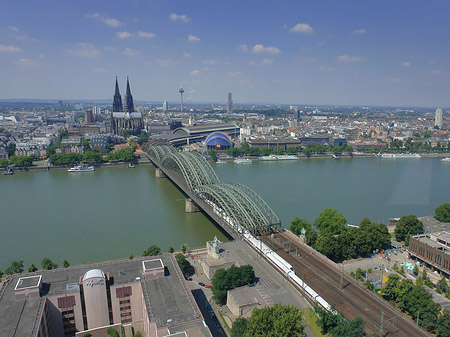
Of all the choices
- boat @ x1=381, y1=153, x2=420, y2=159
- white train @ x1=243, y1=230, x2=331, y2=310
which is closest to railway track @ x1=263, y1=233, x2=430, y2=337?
white train @ x1=243, y1=230, x2=331, y2=310

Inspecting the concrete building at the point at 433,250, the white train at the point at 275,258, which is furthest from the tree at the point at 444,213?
the white train at the point at 275,258

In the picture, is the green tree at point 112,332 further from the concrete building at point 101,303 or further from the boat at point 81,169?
the boat at point 81,169

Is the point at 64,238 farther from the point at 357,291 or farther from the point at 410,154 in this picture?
the point at 410,154

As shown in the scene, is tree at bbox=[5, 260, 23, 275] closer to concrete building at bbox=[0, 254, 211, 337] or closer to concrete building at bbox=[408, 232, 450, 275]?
concrete building at bbox=[0, 254, 211, 337]

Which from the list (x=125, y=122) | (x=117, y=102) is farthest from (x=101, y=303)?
(x=117, y=102)

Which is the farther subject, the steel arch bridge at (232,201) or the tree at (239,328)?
the steel arch bridge at (232,201)

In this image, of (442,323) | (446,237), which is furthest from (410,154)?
(442,323)

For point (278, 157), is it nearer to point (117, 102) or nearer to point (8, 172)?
point (8, 172)
